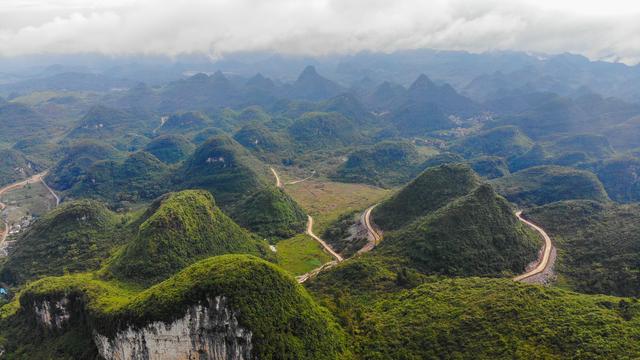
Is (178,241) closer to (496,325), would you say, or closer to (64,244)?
(64,244)

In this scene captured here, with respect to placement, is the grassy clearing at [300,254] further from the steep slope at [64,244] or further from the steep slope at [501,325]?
the steep slope at [64,244]

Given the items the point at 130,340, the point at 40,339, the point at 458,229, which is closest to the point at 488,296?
the point at 458,229

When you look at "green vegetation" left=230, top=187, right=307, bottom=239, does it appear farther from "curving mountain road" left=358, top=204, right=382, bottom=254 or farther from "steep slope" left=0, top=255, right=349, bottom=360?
"steep slope" left=0, top=255, right=349, bottom=360

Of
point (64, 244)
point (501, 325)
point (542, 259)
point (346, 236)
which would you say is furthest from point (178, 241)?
point (542, 259)

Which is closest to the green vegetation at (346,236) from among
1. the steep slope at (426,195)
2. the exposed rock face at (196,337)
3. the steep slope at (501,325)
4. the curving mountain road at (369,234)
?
the curving mountain road at (369,234)

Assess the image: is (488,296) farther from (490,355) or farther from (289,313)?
(289,313)
